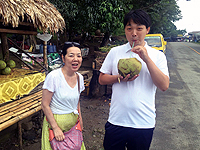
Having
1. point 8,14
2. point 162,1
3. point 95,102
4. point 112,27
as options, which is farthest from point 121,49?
point 162,1

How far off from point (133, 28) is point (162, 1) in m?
11.6

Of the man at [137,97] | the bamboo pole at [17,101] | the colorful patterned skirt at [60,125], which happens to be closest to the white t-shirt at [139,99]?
the man at [137,97]

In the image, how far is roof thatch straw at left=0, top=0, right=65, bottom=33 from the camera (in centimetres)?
298

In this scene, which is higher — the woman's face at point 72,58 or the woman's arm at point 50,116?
the woman's face at point 72,58

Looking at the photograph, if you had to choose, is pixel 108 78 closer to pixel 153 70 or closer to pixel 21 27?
pixel 153 70

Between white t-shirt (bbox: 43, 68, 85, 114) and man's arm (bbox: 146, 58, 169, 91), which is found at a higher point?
man's arm (bbox: 146, 58, 169, 91)

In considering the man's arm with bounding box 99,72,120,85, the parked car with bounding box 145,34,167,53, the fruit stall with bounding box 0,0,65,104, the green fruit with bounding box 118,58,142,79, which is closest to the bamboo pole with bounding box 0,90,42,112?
the fruit stall with bounding box 0,0,65,104

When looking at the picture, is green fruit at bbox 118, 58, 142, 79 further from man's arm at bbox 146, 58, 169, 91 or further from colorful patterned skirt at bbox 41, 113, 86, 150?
colorful patterned skirt at bbox 41, 113, 86, 150

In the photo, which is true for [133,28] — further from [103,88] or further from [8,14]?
[103,88]

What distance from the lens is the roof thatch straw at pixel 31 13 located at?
2.98m

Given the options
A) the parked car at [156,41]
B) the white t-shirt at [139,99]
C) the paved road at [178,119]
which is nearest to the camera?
the white t-shirt at [139,99]

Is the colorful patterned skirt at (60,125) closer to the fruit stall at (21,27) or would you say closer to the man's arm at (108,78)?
the man's arm at (108,78)

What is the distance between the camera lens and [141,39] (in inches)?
52.8

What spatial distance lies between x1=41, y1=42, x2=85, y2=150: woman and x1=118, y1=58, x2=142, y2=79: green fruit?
1.41ft
